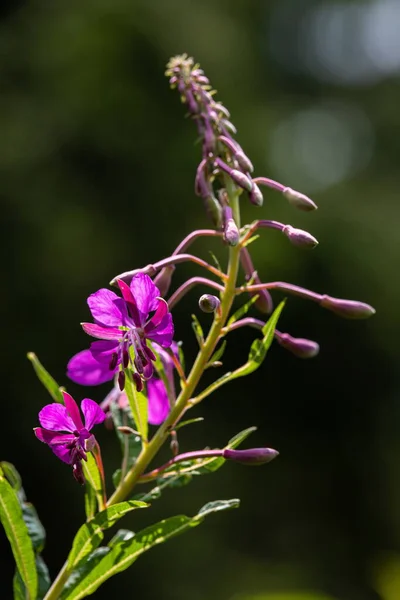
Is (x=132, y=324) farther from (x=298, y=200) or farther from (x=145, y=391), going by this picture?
(x=298, y=200)

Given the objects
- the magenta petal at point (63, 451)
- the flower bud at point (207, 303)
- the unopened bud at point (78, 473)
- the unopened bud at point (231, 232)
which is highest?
the unopened bud at point (231, 232)

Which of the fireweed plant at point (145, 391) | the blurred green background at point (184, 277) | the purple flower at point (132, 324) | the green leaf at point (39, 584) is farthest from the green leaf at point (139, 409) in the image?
the blurred green background at point (184, 277)

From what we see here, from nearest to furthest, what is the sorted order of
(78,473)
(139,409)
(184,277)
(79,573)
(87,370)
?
(78,473), (79,573), (139,409), (87,370), (184,277)

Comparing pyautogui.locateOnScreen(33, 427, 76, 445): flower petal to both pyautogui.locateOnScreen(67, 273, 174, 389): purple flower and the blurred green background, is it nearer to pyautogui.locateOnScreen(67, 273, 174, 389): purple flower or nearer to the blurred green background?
pyautogui.locateOnScreen(67, 273, 174, 389): purple flower

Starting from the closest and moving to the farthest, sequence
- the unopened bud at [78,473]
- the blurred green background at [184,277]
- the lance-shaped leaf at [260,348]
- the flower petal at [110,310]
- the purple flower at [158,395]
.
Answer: the unopened bud at [78,473], the flower petal at [110,310], the lance-shaped leaf at [260,348], the purple flower at [158,395], the blurred green background at [184,277]

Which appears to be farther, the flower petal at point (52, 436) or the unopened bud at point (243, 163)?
the unopened bud at point (243, 163)

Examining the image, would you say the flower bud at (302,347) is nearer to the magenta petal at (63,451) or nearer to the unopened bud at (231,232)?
the unopened bud at (231,232)

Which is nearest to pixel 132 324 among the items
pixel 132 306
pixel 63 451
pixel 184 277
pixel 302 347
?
pixel 132 306
